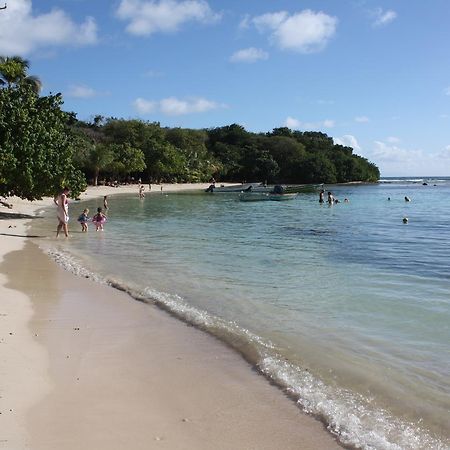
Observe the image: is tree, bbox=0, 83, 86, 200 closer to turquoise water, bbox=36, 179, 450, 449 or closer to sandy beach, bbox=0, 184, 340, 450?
turquoise water, bbox=36, 179, 450, 449

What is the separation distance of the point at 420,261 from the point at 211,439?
13606mm

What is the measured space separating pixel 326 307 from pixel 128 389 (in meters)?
5.38

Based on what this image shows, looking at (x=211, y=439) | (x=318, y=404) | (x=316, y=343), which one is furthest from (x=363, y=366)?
(x=211, y=439)

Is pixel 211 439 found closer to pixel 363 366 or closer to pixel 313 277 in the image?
pixel 363 366

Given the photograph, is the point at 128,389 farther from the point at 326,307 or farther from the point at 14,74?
the point at 14,74

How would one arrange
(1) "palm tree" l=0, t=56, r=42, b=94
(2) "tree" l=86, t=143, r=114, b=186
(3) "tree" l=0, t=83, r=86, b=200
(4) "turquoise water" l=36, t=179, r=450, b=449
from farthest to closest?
(2) "tree" l=86, t=143, r=114, b=186, (1) "palm tree" l=0, t=56, r=42, b=94, (3) "tree" l=0, t=83, r=86, b=200, (4) "turquoise water" l=36, t=179, r=450, b=449

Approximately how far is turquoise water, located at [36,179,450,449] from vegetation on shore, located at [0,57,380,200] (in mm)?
5050

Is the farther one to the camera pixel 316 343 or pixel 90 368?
pixel 316 343

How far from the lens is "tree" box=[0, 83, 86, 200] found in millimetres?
23953

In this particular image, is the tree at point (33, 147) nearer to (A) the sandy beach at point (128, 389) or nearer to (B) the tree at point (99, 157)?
(A) the sandy beach at point (128, 389)

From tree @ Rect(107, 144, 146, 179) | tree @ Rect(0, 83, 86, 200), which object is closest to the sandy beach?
tree @ Rect(0, 83, 86, 200)

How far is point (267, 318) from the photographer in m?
9.30

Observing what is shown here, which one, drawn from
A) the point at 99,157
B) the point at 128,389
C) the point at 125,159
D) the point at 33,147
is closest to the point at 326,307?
the point at 128,389

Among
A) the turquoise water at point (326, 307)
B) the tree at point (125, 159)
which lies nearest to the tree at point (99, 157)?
the tree at point (125, 159)
